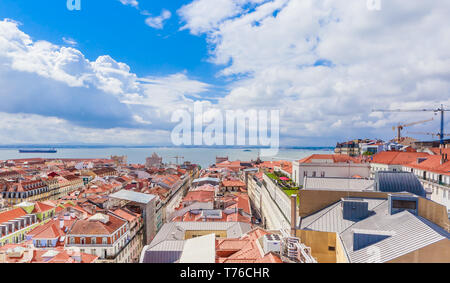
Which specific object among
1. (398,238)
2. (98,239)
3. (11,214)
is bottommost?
(11,214)

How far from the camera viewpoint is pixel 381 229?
600cm

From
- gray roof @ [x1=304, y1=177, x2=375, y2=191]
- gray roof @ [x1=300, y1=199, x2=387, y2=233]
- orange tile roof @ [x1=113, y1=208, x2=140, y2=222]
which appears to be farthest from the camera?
orange tile roof @ [x1=113, y1=208, x2=140, y2=222]

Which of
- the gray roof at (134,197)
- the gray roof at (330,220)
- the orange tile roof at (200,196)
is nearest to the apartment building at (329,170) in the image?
the orange tile roof at (200,196)

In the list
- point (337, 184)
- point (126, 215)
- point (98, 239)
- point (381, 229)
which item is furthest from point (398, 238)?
point (126, 215)

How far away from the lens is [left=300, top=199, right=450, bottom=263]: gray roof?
4511 millimetres

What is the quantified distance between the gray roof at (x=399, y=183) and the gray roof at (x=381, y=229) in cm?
141

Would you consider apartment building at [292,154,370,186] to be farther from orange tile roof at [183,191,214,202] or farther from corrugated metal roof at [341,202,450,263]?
corrugated metal roof at [341,202,450,263]

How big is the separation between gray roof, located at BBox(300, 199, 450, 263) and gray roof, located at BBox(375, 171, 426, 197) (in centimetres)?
141

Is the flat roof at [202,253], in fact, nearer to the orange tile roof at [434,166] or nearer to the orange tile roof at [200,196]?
the orange tile roof at [200,196]

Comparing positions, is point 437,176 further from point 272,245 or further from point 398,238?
point 272,245

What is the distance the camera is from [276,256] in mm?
5938

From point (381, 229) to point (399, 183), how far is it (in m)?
4.15

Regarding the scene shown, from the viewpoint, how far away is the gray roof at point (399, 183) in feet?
29.7

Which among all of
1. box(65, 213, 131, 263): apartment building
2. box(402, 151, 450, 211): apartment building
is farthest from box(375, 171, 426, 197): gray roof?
box(65, 213, 131, 263): apartment building
